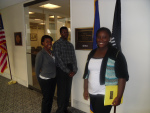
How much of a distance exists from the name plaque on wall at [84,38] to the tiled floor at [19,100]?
1387 millimetres

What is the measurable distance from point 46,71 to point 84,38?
0.97 meters

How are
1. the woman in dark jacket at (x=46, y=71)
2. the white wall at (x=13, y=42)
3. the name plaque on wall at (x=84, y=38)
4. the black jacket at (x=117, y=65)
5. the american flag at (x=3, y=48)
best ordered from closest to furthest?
the black jacket at (x=117, y=65)
the woman in dark jacket at (x=46, y=71)
the name plaque on wall at (x=84, y=38)
the white wall at (x=13, y=42)
the american flag at (x=3, y=48)

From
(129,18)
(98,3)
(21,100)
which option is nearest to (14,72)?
(21,100)

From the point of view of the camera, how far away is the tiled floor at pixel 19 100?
2.53m

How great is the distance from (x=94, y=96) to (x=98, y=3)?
156 centimetres

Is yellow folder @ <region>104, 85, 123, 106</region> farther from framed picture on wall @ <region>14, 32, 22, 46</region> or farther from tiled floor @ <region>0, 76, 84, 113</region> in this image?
framed picture on wall @ <region>14, 32, 22, 46</region>

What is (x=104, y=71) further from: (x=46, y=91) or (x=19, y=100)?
(x=19, y=100)

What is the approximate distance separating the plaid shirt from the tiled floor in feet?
→ 3.58

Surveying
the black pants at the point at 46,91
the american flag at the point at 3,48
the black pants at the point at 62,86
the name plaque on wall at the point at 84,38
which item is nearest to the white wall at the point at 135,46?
the name plaque on wall at the point at 84,38

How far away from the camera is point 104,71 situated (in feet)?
4.11

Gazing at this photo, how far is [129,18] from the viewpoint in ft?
5.78

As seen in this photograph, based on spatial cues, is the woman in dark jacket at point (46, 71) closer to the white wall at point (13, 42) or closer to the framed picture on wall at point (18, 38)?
the white wall at point (13, 42)

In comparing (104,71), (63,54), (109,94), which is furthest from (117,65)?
(63,54)

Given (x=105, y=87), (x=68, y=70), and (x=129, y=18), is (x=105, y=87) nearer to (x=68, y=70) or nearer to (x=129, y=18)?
(x=68, y=70)
